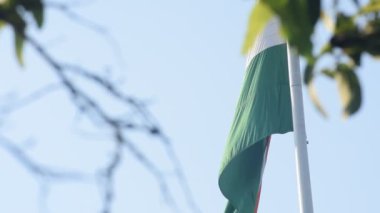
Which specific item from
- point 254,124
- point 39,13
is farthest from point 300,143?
point 39,13

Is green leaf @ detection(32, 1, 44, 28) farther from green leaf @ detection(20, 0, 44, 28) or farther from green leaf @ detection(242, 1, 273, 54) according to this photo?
green leaf @ detection(242, 1, 273, 54)

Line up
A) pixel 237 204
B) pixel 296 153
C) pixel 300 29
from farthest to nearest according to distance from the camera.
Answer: pixel 237 204 → pixel 296 153 → pixel 300 29

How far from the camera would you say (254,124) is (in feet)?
46.8

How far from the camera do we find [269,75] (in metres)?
15.0

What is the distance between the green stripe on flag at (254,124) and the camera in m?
14.1

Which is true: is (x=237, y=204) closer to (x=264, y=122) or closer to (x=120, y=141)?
(x=264, y=122)

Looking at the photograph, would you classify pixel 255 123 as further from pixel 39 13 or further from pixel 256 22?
pixel 256 22

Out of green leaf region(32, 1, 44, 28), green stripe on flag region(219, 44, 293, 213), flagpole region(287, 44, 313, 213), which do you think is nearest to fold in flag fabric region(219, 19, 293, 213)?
green stripe on flag region(219, 44, 293, 213)

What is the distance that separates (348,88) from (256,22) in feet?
0.72

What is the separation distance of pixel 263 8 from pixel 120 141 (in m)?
A: 0.48

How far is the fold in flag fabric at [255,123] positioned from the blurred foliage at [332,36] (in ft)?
38.6

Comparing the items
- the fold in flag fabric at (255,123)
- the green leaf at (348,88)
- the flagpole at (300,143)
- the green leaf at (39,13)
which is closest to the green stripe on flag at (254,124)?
the fold in flag fabric at (255,123)

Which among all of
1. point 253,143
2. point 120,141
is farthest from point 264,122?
point 120,141

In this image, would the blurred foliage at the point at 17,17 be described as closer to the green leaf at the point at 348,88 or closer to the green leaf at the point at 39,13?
the green leaf at the point at 39,13
